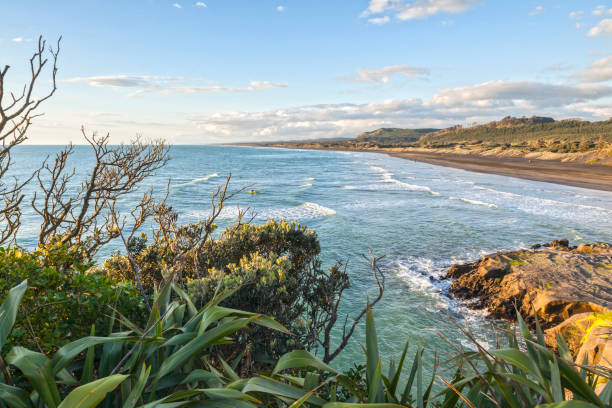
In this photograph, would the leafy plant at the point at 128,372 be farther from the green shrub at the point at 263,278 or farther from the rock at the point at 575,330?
the rock at the point at 575,330

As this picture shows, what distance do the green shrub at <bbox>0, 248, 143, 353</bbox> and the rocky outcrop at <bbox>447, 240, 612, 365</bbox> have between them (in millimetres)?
7504

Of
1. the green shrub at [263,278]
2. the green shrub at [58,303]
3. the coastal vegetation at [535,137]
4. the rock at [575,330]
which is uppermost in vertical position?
the coastal vegetation at [535,137]

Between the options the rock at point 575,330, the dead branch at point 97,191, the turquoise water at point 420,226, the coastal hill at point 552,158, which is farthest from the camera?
the coastal hill at point 552,158

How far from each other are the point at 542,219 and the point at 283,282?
833 inches

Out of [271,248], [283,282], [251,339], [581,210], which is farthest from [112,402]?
[581,210]

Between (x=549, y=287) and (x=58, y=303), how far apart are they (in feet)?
36.6

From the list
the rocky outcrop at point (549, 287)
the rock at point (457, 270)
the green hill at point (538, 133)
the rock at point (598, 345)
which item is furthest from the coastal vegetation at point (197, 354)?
the green hill at point (538, 133)

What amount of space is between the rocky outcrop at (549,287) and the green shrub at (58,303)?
750cm

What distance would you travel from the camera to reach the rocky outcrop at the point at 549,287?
23.9ft

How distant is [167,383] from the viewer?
1.82 meters

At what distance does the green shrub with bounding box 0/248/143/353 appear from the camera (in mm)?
2496

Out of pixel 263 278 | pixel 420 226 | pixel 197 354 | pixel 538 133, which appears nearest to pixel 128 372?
pixel 197 354

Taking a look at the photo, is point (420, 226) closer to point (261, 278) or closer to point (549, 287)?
point (549, 287)

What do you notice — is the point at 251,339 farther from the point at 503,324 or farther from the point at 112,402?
the point at 503,324
